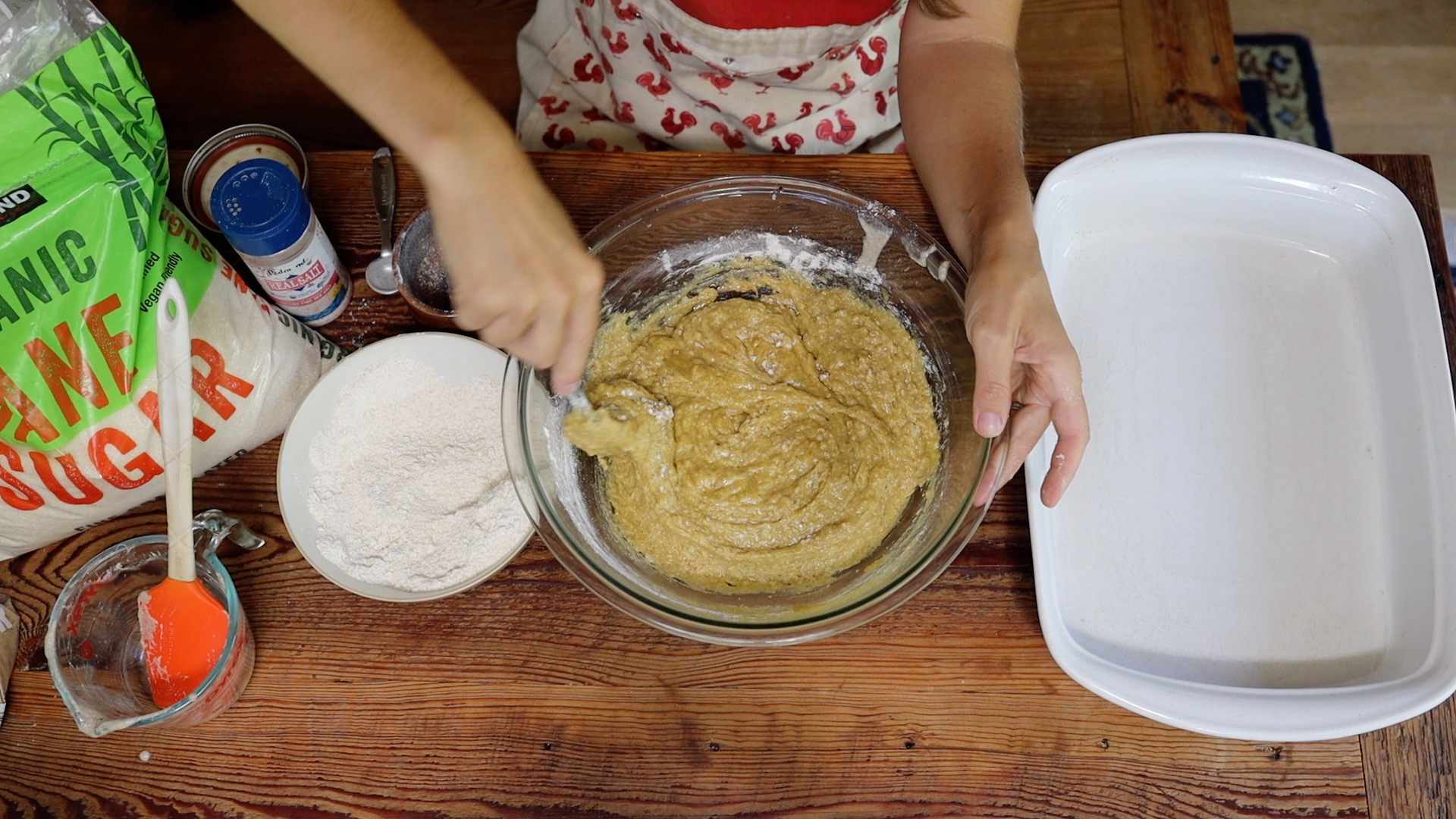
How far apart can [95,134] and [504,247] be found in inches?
19.8

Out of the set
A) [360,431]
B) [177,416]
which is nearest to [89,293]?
[177,416]

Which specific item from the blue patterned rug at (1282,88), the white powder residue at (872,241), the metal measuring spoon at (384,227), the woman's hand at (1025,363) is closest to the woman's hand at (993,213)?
the woman's hand at (1025,363)

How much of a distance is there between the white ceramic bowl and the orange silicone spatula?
0.10 m

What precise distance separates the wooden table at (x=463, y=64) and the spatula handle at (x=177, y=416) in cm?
98

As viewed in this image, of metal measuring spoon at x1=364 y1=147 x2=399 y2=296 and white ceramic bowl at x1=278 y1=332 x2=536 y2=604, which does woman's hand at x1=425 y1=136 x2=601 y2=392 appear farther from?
metal measuring spoon at x1=364 y1=147 x2=399 y2=296

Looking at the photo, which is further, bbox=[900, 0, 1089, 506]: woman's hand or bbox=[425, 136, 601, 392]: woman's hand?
bbox=[900, 0, 1089, 506]: woman's hand

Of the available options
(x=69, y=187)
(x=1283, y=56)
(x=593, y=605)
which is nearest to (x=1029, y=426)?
(x=593, y=605)

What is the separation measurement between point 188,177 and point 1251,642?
4.71 ft

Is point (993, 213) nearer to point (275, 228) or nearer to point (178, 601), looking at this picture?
point (275, 228)

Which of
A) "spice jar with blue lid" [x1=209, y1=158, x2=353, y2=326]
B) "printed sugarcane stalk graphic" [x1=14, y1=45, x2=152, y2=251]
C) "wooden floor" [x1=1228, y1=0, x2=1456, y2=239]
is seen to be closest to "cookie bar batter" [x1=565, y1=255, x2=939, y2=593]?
"spice jar with blue lid" [x1=209, y1=158, x2=353, y2=326]

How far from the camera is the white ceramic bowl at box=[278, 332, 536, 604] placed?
993 millimetres

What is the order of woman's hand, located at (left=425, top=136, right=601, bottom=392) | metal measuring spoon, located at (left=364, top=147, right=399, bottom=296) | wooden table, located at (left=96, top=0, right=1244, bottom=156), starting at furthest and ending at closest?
wooden table, located at (left=96, top=0, right=1244, bottom=156)
metal measuring spoon, located at (left=364, top=147, right=399, bottom=296)
woman's hand, located at (left=425, top=136, right=601, bottom=392)

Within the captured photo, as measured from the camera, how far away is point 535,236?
75cm

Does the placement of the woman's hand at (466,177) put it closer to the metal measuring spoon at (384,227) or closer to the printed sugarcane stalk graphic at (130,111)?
the printed sugarcane stalk graphic at (130,111)
